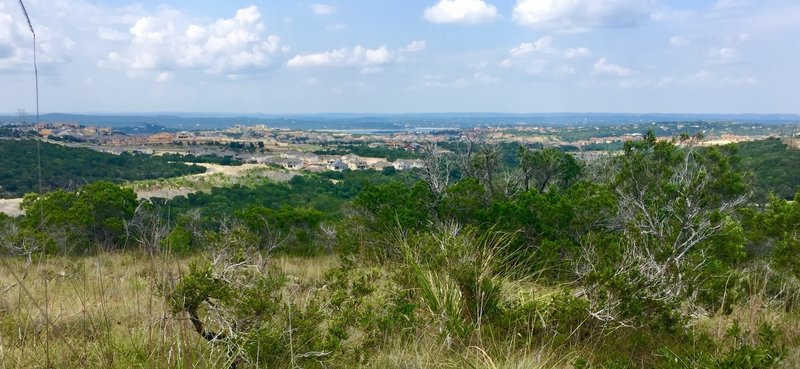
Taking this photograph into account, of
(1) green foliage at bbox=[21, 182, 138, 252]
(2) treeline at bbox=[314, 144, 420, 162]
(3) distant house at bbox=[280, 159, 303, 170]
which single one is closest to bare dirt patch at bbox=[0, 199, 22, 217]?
(1) green foliage at bbox=[21, 182, 138, 252]

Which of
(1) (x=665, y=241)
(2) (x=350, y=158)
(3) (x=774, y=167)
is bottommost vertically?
(2) (x=350, y=158)

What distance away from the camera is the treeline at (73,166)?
20.6 metres

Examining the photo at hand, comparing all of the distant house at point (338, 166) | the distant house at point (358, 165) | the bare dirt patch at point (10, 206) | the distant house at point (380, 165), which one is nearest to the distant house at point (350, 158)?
the distant house at point (358, 165)

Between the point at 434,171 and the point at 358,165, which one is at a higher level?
the point at 434,171

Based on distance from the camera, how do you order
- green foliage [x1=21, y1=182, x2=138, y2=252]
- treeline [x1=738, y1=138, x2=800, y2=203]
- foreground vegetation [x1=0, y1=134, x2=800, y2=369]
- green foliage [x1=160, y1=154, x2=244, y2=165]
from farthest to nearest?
green foliage [x1=160, y1=154, x2=244, y2=165] → treeline [x1=738, y1=138, x2=800, y2=203] → green foliage [x1=21, y1=182, x2=138, y2=252] → foreground vegetation [x1=0, y1=134, x2=800, y2=369]

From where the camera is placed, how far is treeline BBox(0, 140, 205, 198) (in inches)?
810

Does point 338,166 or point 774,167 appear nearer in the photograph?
point 774,167

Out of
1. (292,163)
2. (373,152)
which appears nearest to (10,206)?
(292,163)

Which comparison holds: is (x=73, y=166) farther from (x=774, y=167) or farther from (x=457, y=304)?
(x=774, y=167)

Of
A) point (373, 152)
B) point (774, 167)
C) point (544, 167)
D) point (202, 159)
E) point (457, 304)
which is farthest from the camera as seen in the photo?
point (373, 152)

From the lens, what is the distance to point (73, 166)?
103 feet

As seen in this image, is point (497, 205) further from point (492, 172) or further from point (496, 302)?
point (496, 302)

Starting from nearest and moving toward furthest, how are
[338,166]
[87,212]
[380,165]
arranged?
1. [87,212]
2. [380,165]
3. [338,166]

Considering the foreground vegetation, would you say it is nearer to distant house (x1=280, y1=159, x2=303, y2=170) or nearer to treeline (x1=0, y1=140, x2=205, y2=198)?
treeline (x1=0, y1=140, x2=205, y2=198)
